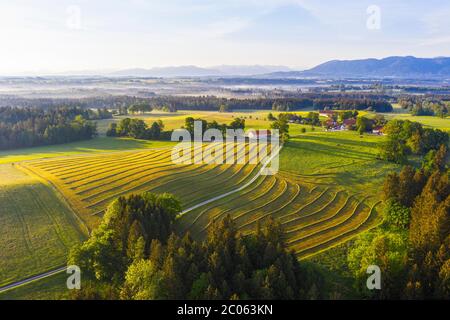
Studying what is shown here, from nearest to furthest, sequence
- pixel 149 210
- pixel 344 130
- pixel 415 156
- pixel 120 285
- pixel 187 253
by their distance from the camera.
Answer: pixel 187 253 < pixel 120 285 < pixel 149 210 < pixel 415 156 < pixel 344 130

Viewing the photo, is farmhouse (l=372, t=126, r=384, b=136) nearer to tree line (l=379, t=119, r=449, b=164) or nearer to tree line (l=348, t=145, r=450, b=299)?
tree line (l=379, t=119, r=449, b=164)

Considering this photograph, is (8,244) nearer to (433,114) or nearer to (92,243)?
(92,243)

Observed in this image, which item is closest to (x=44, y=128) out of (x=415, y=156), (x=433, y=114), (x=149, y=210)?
(x=149, y=210)

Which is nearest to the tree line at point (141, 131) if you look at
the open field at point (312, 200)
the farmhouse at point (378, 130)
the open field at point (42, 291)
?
the open field at point (312, 200)

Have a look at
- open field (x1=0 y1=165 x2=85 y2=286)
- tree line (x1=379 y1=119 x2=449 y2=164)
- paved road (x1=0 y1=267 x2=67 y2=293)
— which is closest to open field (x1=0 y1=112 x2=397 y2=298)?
open field (x1=0 y1=165 x2=85 y2=286)

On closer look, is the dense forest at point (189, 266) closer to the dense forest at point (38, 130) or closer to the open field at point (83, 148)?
the open field at point (83, 148)

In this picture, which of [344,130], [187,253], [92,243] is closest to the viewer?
[187,253]
